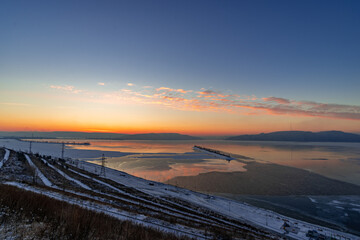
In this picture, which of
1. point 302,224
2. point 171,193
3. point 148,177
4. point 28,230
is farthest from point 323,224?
point 148,177

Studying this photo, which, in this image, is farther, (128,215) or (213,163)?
(213,163)

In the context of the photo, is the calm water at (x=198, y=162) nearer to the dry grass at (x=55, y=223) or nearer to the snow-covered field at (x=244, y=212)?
the snow-covered field at (x=244, y=212)

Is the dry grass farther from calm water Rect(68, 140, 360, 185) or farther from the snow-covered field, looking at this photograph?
calm water Rect(68, 140, 360, 185)

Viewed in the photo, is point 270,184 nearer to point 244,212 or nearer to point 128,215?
point 244,212

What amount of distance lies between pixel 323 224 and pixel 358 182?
22.1 m

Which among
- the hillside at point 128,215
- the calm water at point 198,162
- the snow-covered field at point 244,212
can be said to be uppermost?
the hillside at point 128,215

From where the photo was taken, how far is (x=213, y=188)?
2994cm

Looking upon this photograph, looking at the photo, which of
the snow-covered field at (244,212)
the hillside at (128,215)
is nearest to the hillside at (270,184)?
the snow-covered field at (244,212)

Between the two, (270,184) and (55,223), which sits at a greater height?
(55,223)

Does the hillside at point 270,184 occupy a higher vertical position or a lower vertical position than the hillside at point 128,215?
lower

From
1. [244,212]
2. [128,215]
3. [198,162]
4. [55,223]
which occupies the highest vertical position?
[55,223]

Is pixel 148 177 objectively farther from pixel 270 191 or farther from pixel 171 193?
pixel 270 191

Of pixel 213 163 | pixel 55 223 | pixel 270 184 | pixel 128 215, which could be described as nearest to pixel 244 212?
pixel 270 184

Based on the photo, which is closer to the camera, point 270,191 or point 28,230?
point 28,230
